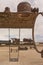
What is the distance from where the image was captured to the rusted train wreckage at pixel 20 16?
8.43 feet

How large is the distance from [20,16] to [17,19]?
0.33 feet

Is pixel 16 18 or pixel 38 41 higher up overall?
pixel 16 18

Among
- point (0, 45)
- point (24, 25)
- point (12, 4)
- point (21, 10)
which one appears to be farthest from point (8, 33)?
point (21, 10)

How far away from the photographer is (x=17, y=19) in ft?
8.89

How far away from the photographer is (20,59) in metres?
3.50

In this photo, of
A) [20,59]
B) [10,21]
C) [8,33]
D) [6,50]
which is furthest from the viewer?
[8,33]

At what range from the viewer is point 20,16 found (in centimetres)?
262

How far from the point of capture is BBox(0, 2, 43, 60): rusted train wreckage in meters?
2.57

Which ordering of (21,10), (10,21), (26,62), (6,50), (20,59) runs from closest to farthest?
(21,10), (10,21), (26,62), (20,59), (6,50)

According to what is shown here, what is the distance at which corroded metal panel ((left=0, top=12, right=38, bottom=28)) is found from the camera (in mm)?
2615

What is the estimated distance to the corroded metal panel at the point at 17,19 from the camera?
8.58 ft

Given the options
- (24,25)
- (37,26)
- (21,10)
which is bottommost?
(37,26)

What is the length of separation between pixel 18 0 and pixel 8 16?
220 centimetres

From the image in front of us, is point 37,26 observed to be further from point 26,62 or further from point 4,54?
point 26,62
